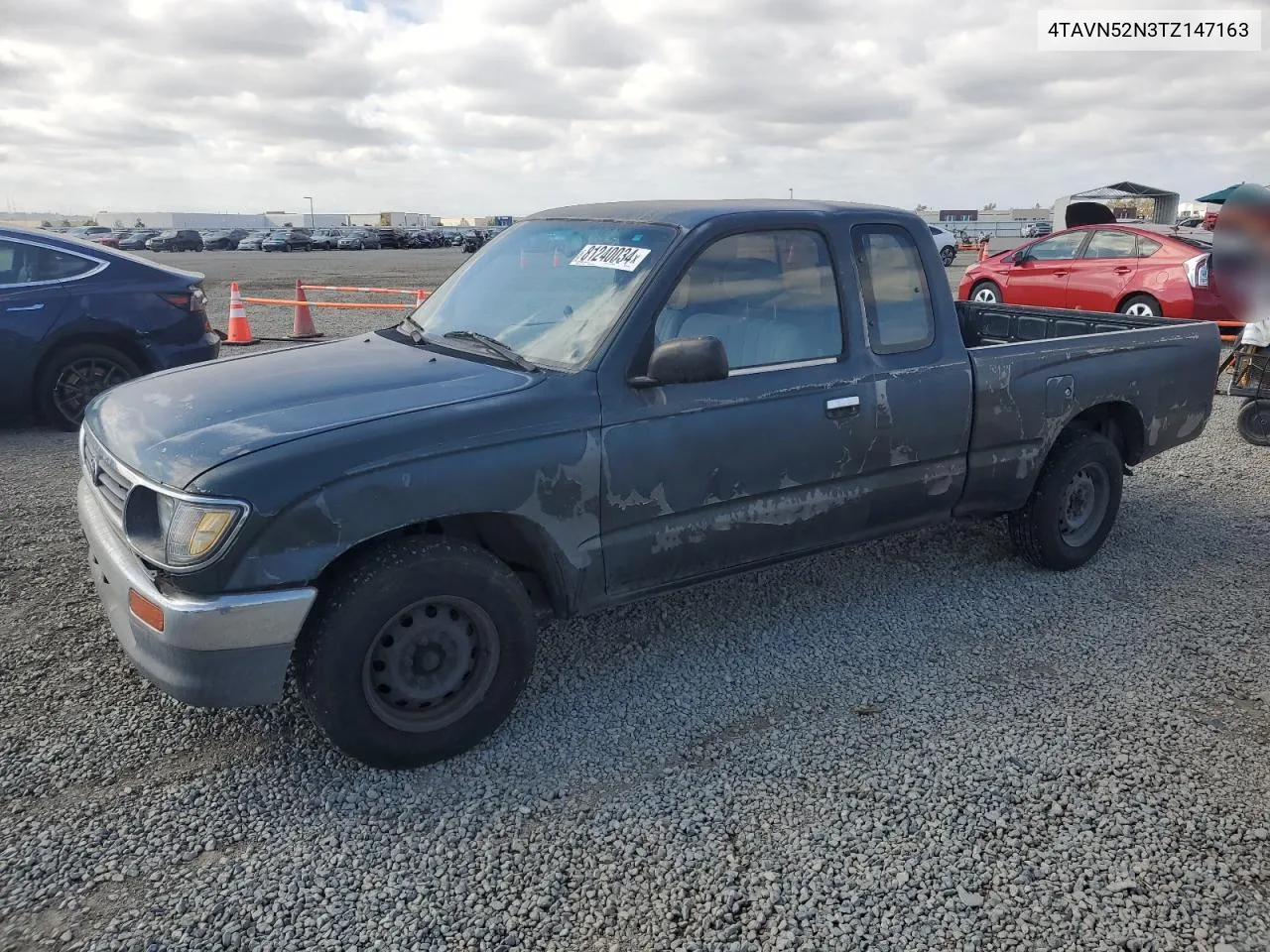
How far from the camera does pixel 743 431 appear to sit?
148 inches

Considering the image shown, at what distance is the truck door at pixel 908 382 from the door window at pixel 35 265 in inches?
A: 254

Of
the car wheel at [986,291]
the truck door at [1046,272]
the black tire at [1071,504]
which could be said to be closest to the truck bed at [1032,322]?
the black tire at [1071,504]

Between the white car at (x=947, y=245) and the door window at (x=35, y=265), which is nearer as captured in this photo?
the door window at (x=35, y=265)

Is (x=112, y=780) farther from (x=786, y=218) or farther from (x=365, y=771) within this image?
(x=786, y=218)

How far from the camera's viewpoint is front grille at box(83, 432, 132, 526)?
321cm

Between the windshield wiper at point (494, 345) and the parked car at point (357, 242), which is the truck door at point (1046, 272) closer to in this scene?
the windshield wiper at point (494, 345)

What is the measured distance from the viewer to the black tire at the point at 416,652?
305 centimetres

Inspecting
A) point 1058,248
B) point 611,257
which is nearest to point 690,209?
point 611,257

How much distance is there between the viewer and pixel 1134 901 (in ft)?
8.87

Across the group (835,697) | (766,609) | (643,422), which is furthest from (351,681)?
(766,609)

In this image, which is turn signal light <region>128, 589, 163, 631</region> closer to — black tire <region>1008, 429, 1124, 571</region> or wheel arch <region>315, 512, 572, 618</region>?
wheel arch <region>315, 512, 572, 618</region>

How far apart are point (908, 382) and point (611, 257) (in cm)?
141

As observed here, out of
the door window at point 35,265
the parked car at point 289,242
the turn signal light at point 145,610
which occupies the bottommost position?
the turn signal light at point 145,610

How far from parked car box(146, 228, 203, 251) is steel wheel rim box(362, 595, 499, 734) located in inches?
2366
